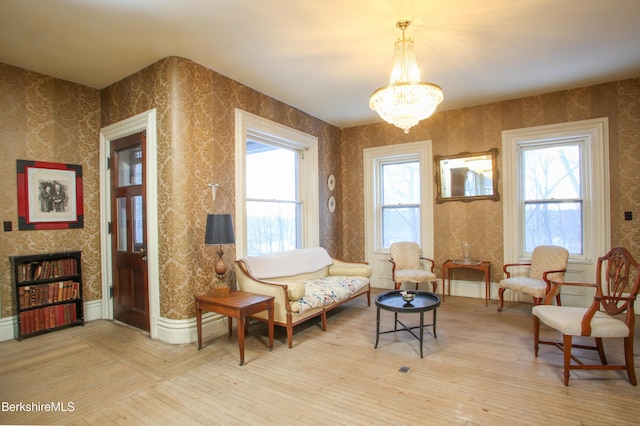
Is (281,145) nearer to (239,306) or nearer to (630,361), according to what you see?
(239,306)

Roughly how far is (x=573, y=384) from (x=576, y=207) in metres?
2.99

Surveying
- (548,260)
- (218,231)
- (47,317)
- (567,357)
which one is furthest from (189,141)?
(548,260)

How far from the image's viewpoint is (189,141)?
11.3ft

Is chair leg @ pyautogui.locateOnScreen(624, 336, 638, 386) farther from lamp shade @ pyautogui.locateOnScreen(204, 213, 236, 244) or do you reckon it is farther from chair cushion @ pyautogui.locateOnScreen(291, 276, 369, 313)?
lamp shade @ pyautogui.locateOnScreen(204, 213, 236, 244)

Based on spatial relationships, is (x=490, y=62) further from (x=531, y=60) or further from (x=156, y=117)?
(x=156, y=117)

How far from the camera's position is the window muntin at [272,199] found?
4.43 m

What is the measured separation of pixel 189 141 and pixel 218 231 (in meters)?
1.01

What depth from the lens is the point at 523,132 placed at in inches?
187

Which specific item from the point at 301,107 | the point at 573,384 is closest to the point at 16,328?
the point at 301,107

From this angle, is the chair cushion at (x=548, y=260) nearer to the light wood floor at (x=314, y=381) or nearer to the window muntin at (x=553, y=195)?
the window muntin at (x=553, y=195)

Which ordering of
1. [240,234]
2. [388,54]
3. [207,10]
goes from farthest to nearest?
1. [240,234]
2. [388,54]
3. [207,10]

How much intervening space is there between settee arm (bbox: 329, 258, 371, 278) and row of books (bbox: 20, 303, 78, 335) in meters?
3.19

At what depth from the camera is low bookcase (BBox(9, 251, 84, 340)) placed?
3461 millimetres

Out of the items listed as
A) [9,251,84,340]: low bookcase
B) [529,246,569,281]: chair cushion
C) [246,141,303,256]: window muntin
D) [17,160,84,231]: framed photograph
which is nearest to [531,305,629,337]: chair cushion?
[529,246,569,281]: chair cushion
